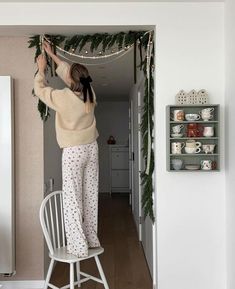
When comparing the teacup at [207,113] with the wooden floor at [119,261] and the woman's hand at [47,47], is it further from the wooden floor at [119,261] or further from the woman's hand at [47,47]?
the wooden floor at [119,261]

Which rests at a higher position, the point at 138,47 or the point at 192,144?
the point at 138,47

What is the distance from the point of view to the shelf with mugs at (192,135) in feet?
8.73

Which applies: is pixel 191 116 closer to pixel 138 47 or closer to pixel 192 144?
pixel 192 144

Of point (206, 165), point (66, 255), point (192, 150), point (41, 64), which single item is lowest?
point (66, 255)

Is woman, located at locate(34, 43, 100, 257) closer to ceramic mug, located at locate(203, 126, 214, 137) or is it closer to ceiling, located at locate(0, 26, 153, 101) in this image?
ceiling, located at locate(0, 26, 153, 101)

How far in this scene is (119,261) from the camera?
3.96 metres

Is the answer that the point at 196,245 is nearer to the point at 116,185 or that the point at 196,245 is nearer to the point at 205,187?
the point at 205,187

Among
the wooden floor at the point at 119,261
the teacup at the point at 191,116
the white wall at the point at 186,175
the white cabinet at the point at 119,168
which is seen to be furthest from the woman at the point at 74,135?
the white cabinet at the point at 119,168

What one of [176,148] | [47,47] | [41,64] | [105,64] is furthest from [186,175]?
[105,64]

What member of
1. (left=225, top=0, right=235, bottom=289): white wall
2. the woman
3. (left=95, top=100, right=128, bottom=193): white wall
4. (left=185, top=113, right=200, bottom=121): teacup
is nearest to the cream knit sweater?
the woman

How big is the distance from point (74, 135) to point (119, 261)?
2071mm

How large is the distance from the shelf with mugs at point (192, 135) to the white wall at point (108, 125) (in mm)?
6099

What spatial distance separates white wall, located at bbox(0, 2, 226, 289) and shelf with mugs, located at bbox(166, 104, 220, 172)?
3.5 inches

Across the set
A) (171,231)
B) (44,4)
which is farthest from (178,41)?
(171,231)
